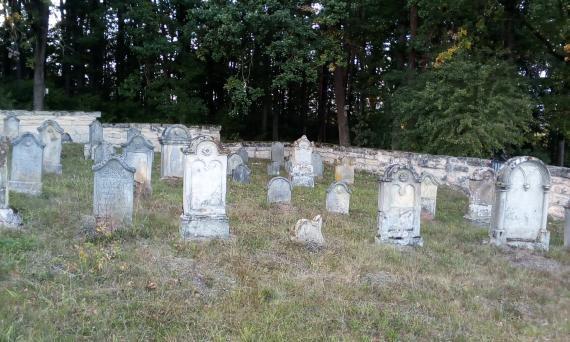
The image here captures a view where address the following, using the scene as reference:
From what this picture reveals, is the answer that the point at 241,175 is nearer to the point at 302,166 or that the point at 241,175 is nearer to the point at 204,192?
the point at 302,166

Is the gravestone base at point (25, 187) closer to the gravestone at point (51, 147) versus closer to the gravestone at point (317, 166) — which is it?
the gravestone at point (51, 147)

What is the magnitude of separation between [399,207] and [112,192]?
14.8ft

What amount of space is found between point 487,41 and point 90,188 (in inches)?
635

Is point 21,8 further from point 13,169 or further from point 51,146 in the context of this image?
point 13,169

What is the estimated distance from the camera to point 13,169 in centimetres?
985

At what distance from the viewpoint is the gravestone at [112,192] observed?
8055 millimetres

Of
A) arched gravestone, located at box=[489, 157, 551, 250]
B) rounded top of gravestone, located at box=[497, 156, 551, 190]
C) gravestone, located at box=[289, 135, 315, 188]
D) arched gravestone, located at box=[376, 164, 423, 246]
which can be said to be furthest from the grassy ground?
gravestone, located at box=[289, 135, 315, 188]

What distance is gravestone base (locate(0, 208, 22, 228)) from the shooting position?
Result: 7266 millimetres

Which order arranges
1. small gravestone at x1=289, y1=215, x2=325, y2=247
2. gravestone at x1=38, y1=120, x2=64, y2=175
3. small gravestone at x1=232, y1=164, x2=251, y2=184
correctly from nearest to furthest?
small gravestone at x1=289, y1=215, x2=325, y2=247
gravestone at x1=38, y1=120, x2=64, y2=175
small gravestone at x1=232, y1=164, x2=251, y2=184

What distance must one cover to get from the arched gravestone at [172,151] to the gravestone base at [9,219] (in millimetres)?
6149

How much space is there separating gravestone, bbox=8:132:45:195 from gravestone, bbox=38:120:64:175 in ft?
9.30

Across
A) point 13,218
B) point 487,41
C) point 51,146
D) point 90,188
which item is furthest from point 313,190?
point 487,41

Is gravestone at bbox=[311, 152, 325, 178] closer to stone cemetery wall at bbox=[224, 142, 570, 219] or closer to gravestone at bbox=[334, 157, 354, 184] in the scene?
gravestone at bbox=[334, 157, 354, 184]

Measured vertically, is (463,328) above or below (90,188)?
below
